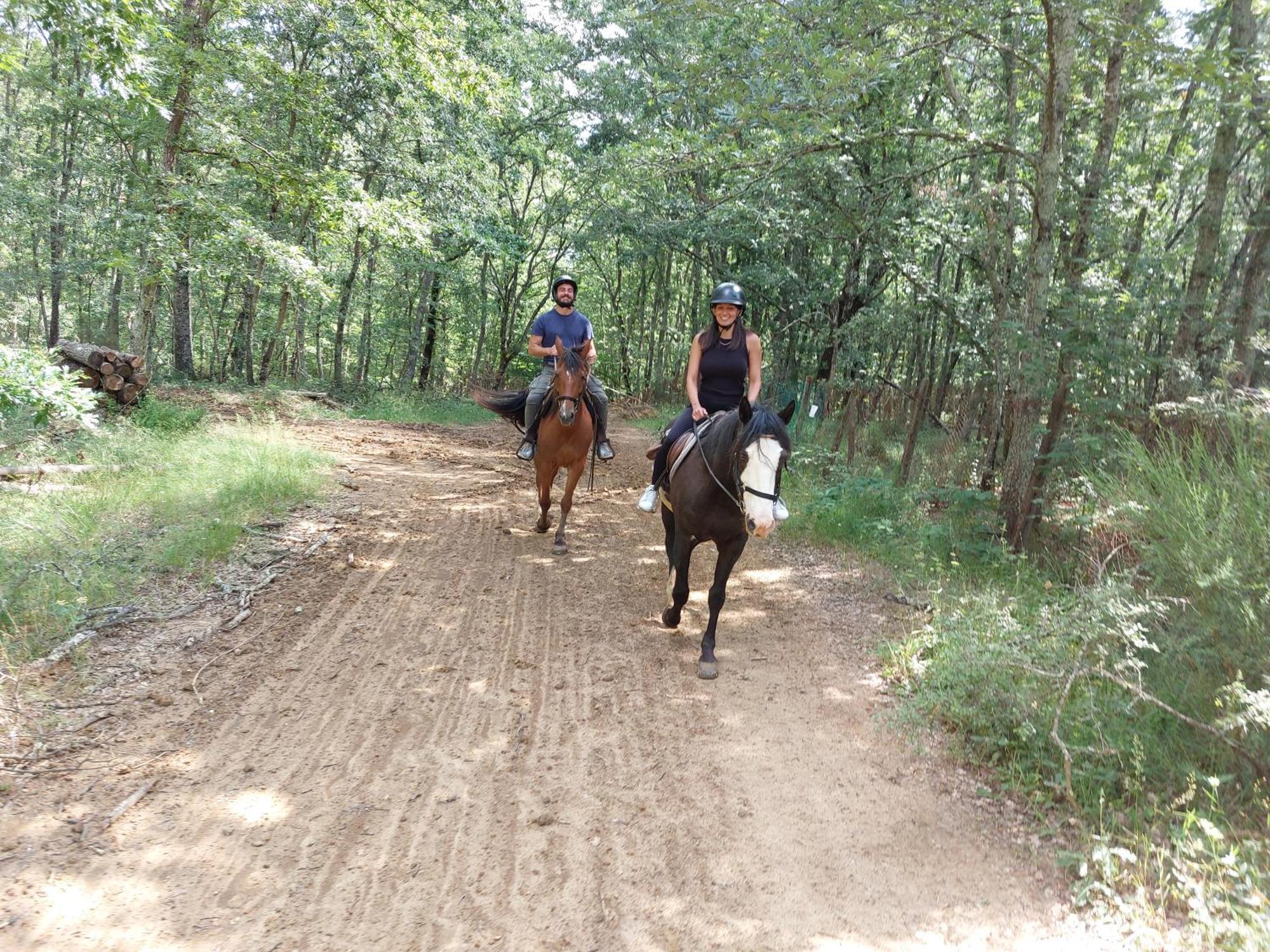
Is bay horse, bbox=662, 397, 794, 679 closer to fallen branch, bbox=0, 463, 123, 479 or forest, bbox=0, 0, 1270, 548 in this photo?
forest, bbox=0, 0, 1270, 548

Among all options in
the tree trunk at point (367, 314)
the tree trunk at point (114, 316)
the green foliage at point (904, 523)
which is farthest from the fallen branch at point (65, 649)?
the tree trunk at point (367, 314)

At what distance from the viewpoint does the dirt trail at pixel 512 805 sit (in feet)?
8.60

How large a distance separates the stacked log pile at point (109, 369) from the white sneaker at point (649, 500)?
8.77m

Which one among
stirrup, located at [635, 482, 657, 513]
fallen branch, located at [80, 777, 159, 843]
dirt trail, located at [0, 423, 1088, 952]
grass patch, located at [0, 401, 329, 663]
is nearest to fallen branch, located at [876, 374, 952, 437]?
stirrup, located at [635, 482, 657, 513]

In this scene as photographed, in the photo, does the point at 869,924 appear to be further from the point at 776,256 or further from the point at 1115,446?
the point at 776,256

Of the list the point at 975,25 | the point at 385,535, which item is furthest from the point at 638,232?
the point at 385,535

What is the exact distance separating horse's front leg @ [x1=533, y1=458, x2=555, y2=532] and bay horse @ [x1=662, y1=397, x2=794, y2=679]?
2.18m

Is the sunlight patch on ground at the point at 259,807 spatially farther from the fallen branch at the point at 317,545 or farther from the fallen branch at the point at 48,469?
the fallen branch at the point at 48,469

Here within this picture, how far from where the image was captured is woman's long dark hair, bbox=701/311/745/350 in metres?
5.76

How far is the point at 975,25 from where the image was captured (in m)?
6.74

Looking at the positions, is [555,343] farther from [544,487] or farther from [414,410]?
[414,410]

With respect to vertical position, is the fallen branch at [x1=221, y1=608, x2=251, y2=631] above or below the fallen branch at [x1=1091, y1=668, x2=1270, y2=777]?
below

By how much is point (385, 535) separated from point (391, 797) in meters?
4.54

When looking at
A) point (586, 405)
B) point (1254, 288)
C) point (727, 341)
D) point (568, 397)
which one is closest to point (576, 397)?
point (568, 397)
